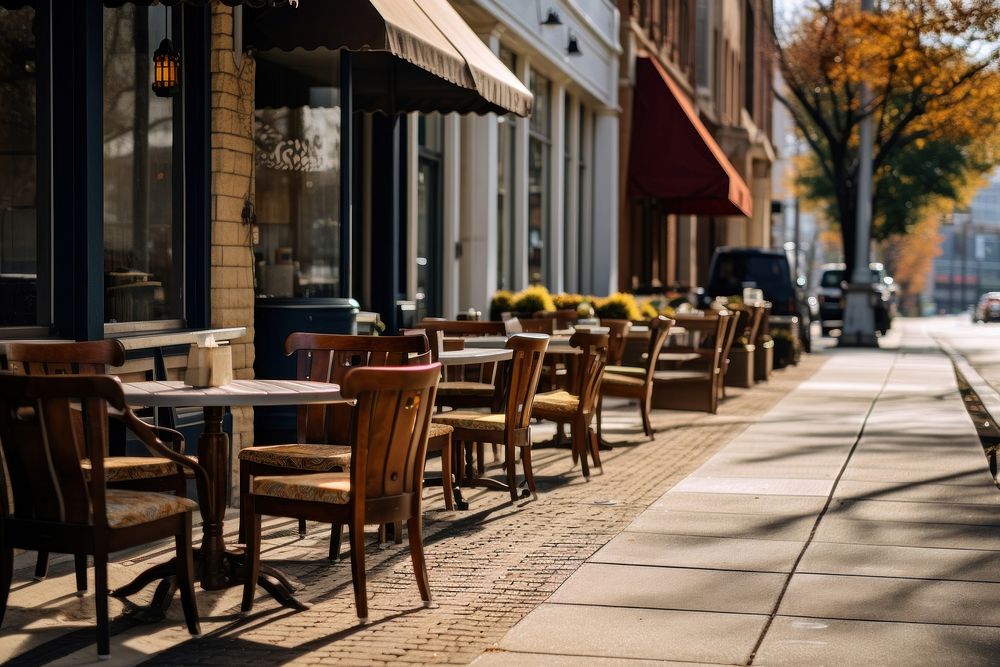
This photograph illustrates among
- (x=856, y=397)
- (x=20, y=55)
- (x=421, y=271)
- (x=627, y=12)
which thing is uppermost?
(x=627, y=12)

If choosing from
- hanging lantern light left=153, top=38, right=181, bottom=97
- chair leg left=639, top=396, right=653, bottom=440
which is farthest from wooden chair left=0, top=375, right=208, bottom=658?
chair leg left=639, top=396, right=653, bottom=440

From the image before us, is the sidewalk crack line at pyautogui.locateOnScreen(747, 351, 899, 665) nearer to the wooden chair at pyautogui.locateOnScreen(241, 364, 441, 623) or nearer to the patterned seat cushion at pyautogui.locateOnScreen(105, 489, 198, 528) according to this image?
the wooden chair at pyautogui.locateOnScreen(241, 364, 441, 623)

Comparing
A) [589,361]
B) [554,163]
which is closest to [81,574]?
[589,361]

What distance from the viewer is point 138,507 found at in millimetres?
5594

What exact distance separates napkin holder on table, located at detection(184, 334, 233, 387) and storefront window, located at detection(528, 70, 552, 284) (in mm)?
13089

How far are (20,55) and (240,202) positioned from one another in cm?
211

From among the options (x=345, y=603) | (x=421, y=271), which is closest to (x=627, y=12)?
(x=421, y=271)

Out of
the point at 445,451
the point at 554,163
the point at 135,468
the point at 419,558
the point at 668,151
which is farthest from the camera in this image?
the point at 668,151

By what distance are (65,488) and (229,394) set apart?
34.0 inches

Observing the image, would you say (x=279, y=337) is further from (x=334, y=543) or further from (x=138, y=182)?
(x=334, y=543)

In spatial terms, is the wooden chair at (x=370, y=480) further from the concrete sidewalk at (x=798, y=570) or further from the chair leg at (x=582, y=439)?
the chair leg at (x=582, y=439)

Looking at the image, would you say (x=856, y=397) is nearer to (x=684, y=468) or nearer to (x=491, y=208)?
(x=491, y=208)

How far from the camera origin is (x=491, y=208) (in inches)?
646

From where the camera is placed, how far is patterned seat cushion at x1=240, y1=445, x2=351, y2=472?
700cm
